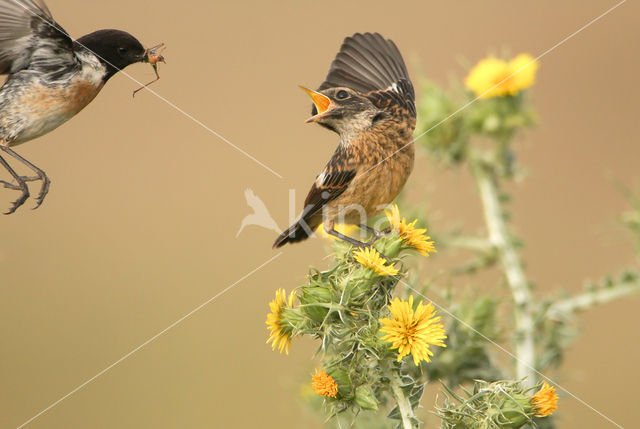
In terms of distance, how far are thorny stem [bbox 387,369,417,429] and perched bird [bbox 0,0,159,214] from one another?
1.20 meters

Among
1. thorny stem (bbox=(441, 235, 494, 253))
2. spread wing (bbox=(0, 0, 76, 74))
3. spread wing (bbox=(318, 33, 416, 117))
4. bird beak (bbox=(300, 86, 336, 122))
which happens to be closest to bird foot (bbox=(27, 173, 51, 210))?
spread wing (bbox=(0, 0, 76, 74))

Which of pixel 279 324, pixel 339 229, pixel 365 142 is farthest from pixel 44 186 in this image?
pixel 339 229

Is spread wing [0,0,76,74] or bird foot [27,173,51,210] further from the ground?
spread wing [0,0,76,74]

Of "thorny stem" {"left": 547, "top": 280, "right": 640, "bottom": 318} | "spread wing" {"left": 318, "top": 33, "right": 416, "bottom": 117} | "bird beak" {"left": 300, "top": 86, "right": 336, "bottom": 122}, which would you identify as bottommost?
"bird beak" {"left": 300, "top": 86, "right": 336, "bottom": 122}

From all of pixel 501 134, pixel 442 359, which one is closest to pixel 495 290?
pixel 442 359

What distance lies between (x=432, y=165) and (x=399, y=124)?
1.93 meters

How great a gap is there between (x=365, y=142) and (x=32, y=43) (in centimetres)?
103

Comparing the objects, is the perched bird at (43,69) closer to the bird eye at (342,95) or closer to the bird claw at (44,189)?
the bird claw at (44,189)

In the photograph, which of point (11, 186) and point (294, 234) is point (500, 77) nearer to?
point (294, 234)

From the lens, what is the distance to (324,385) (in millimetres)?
2211

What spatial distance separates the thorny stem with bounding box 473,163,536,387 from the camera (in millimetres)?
3497

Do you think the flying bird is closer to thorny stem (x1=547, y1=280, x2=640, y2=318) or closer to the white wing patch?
the white wing patch

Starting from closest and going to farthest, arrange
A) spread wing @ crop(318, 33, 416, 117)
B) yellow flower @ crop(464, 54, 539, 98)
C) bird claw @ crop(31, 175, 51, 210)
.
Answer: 1. bird claw @ crop(31, 175, 51, 210)
2. spread wing @ crop(318, 33, 416, 117)
3. yellow flower @ crop(464, 54, 539, 98)

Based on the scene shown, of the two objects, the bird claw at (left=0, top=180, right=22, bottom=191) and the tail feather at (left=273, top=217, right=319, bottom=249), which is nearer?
the bird claw at (left=0, top=180, right=22, bottom=191)
